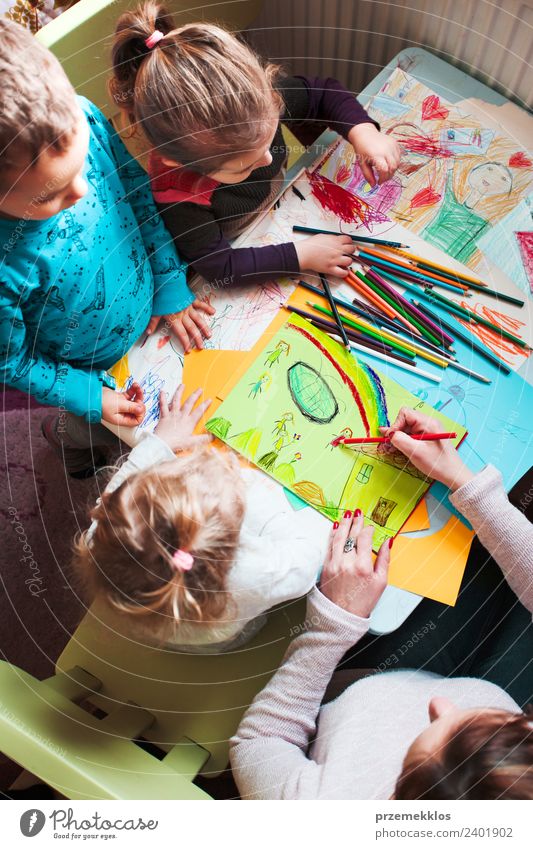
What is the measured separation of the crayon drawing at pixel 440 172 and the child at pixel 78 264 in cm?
27

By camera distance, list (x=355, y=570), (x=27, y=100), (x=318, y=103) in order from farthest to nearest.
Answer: (x=318, y=103) < (x=355, y=570) < (x=27, y=100)

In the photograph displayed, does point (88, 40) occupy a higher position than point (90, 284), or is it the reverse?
point (88, 40)

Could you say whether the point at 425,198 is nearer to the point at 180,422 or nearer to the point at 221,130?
the point at 221,130

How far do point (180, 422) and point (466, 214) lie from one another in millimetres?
468

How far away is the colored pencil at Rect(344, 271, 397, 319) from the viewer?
0.84 meters

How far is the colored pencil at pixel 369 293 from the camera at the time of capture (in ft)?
2.75

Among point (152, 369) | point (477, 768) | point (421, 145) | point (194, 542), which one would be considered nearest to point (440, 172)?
point (421, 145)

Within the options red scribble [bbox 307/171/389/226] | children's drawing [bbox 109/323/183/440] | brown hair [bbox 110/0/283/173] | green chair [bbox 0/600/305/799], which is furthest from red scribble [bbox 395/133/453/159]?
green chair [bbox 0/600/305/799]

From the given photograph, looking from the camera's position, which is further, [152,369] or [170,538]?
[152,369]

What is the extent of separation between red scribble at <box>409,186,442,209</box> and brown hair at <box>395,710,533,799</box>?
641 millimetres

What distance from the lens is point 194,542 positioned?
0.69 meters

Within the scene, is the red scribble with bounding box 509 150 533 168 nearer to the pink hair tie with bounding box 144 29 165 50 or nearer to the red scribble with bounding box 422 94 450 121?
the red scribble with bounding box 422 94 450 121

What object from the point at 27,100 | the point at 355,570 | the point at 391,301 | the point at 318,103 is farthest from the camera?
the point at 318,103

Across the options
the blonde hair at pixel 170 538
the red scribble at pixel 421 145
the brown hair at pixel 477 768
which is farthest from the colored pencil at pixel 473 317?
the brown hair at pixel 477 768
